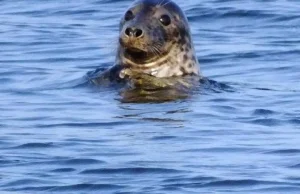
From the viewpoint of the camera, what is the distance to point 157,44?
14.7m

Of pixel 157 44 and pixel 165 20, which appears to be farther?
pixel 165 20

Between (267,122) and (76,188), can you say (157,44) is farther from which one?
(76,188)

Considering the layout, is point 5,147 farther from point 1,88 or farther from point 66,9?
point 66,9

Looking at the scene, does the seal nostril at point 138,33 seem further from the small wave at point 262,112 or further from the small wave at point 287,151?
the small wave at point 287,151

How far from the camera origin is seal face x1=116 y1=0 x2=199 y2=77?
14500mm

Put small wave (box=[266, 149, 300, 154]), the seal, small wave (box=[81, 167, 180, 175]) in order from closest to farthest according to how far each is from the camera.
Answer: small wave (box=[81, 167, 180, 175]), small wave (box=[266, 149, 300, 154]), the seal

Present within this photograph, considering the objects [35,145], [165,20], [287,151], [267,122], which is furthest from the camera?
[165,20]

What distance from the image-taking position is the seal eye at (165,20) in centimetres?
1477

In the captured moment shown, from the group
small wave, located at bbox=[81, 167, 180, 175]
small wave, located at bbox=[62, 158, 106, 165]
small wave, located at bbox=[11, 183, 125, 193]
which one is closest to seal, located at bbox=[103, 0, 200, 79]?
small wave, located at bbox=[62, 158, 106, 165]

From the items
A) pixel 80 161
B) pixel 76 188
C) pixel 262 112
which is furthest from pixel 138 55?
pixel 76 188

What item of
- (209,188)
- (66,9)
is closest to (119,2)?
(66,9)

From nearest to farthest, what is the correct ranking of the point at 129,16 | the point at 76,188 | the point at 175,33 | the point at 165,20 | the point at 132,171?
the point at 76,188 < the point at 132,171 < the point at 129,16 < the point at 165,20 < the point at 175,33

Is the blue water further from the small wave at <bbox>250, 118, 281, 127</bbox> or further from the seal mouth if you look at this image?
the seal mouth

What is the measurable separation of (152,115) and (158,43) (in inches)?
83.3
